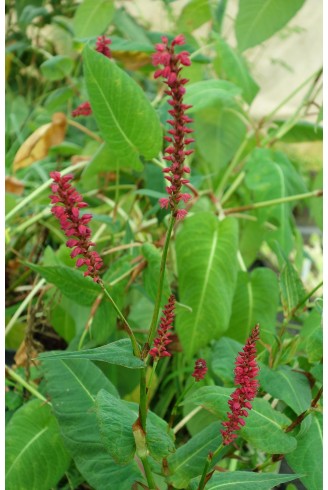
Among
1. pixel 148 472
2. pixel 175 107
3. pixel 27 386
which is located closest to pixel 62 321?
pixel 27 386

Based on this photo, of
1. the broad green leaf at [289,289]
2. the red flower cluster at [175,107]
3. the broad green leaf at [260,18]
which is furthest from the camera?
the broad green leaf at [260,18]

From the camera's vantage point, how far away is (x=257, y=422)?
0.43m

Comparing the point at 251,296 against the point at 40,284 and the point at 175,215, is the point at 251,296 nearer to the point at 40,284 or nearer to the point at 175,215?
the point at 40,284

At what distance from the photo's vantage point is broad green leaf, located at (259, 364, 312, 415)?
47 centimetres

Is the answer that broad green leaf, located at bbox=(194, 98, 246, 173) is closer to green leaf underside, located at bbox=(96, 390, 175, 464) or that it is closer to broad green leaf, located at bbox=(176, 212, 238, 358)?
broad green leaf, located at bbox=(176, 212, 238, 358)

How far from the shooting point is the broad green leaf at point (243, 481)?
37 centimetres

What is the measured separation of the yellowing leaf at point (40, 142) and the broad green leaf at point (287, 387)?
0.40m

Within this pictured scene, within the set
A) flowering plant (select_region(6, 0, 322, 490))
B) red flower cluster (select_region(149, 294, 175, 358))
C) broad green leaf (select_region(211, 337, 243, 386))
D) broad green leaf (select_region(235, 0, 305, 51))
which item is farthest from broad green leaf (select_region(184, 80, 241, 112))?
red flower cluster (select_region(149, 294, 175, 358))

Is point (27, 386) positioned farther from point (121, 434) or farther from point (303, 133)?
point (303, 133)

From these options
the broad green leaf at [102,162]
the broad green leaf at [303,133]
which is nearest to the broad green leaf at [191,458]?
the broad green leaf at [102,162]

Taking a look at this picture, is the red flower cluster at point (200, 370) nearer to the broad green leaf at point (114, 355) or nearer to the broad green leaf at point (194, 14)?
the broad green leaf at point (114, 355)

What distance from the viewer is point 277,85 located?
258 centimetres

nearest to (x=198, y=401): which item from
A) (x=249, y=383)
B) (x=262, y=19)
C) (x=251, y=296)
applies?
(x=249, y=383)

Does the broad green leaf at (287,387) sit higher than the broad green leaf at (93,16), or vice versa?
the broad green leaf at (93,16)
